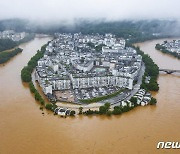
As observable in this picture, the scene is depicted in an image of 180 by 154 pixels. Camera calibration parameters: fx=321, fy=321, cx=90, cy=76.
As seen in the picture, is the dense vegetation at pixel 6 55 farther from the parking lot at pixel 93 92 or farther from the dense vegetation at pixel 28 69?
the parking lot at pixel 93 92

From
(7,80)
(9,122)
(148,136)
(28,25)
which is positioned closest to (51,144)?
(9,122)

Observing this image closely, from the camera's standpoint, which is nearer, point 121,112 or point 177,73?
point 121,112

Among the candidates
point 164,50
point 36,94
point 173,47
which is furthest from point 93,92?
point 173,47

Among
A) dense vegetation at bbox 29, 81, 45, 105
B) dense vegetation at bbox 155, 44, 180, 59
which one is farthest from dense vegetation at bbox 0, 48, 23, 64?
dense vegetation at bbox 155, 44, 180, 59

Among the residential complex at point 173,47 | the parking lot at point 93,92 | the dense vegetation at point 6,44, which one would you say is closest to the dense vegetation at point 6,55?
the dense vegetation at point 6,44

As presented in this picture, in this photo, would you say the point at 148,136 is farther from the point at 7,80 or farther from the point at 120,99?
the point at 7,80

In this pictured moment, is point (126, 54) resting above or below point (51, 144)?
above

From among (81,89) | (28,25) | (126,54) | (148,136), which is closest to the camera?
(148,136)

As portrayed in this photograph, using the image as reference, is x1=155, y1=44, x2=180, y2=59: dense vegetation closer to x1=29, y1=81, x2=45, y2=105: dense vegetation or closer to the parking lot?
the parking lot
